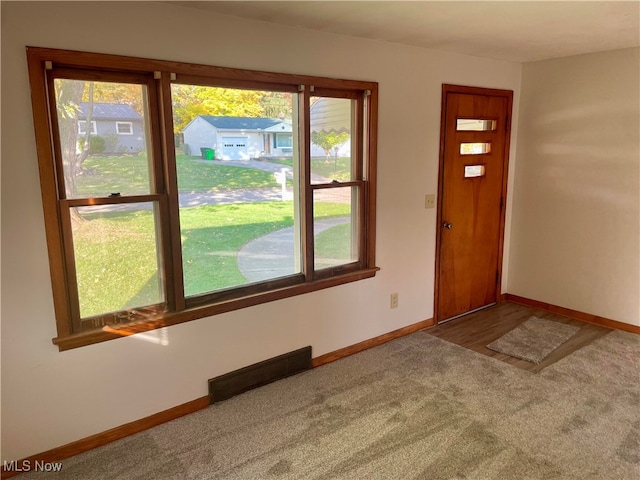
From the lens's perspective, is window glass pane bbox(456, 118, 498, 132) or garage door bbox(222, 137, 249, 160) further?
window glass pane bbox(456, 118, 498, 132)

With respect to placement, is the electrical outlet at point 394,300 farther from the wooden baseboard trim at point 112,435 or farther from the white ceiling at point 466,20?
the white ceiling at point 466,20

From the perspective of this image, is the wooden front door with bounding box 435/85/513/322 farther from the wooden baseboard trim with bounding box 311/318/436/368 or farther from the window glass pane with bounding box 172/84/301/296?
the window glass pane with bounding box 172/84/301/296

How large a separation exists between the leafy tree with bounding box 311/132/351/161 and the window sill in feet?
2.97

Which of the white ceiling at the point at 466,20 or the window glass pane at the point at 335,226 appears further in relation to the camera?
the window glass pane at the point at 335,226

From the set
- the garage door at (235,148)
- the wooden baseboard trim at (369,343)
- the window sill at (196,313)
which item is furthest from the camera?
the wooden baseboard trim at (369,343)

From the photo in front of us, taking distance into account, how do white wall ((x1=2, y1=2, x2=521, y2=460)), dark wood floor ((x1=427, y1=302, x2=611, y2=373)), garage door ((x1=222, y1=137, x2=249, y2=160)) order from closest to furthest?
white wall ((x1=2, y1=2, x2=521, y2=460)), garage door ((x1=222, y1=137, x2=249, y2=160)), dark wood floor ((x1=427, y1=302, x2=611, y2=373))

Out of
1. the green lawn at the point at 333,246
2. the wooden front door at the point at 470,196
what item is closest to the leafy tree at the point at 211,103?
the green lawn at the point at 333,246

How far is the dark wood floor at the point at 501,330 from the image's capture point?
11.1ft

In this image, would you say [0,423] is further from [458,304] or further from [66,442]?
[458,304]

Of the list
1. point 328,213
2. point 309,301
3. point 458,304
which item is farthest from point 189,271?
point 458,304

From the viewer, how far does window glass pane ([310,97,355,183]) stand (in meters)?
3.01

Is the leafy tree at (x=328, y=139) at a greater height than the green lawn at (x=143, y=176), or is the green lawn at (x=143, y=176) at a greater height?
the leafy tree at (x=328, y=139)

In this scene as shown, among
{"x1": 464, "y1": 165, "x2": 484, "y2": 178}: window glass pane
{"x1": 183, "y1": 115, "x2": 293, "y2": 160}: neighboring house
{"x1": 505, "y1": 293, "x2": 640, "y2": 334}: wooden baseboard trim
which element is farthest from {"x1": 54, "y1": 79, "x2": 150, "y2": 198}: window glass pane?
{"x1": 505, "y1": 293, "x2": 640, "y2": 334}: wooden baseboard trim

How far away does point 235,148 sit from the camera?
271cm
